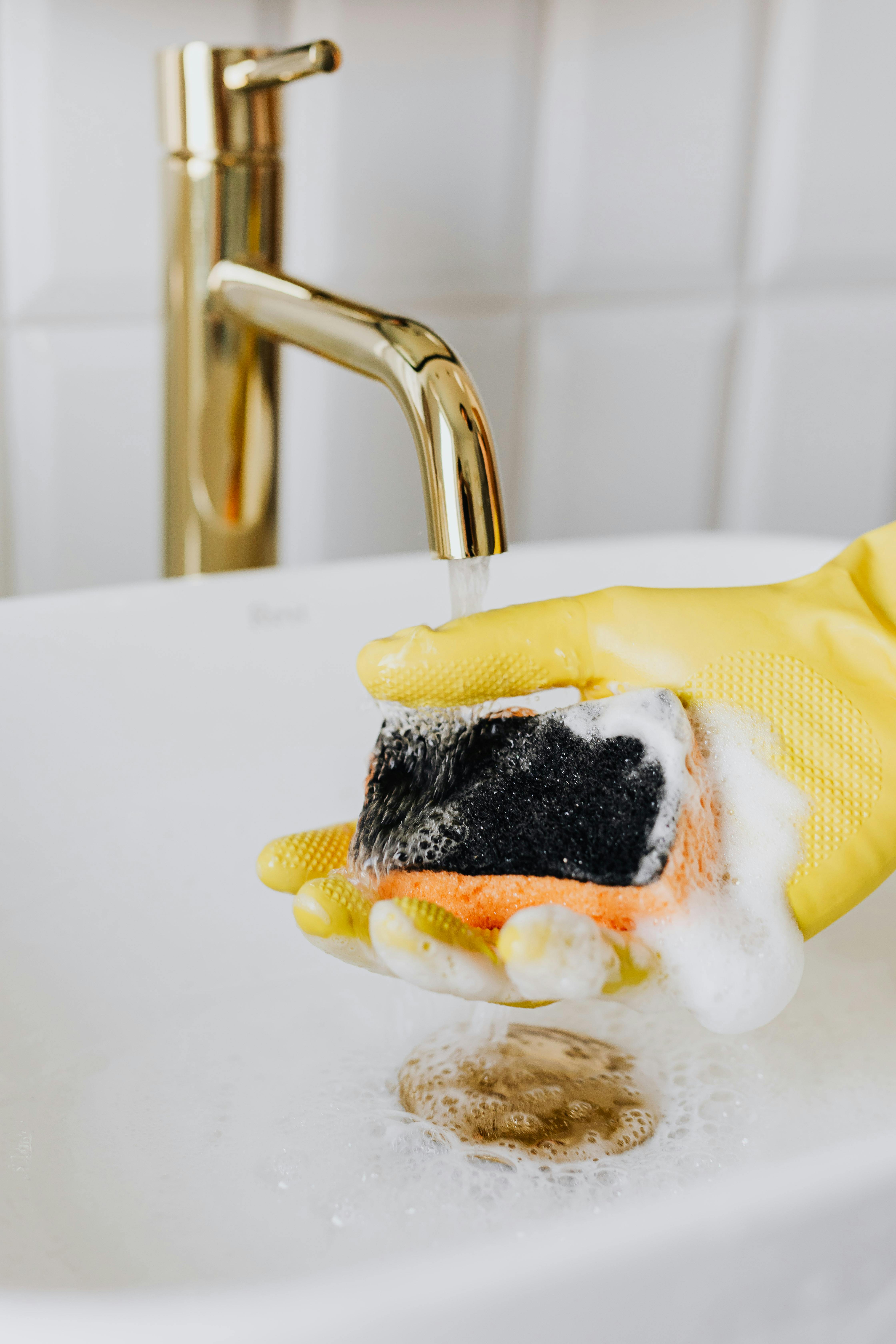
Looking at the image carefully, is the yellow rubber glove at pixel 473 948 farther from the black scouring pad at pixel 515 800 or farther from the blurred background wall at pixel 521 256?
the blurred background wall at pixel 521 256

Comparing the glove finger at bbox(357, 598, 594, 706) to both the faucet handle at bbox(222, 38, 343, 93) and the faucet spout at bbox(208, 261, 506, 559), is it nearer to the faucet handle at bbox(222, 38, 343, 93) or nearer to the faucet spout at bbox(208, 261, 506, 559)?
the faucet spout at bbox(208, 261, 506, 559)

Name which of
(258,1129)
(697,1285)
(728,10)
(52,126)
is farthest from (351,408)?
(697,1285)

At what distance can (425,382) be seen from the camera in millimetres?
447

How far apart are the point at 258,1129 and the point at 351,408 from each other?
19.6 inches

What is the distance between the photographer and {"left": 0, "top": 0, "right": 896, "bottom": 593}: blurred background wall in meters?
0.68

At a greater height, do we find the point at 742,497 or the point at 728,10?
the point at 728,10

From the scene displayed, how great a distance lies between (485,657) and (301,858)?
0.26 feet

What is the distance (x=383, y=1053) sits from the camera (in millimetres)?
462

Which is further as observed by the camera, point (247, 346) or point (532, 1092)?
point (247, 346)

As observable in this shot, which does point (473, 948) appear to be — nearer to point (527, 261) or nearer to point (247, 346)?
point (247, 346)

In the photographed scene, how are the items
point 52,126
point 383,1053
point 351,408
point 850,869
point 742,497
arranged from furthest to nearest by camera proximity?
point 742,497 < point 351,408 < point 52,126 < point 383,1053 < point 850,869

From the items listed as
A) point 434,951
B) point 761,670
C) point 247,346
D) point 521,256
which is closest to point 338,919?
point 434,951

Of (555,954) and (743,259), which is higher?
(743,259)

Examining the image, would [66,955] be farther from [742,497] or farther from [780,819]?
[742,497]
